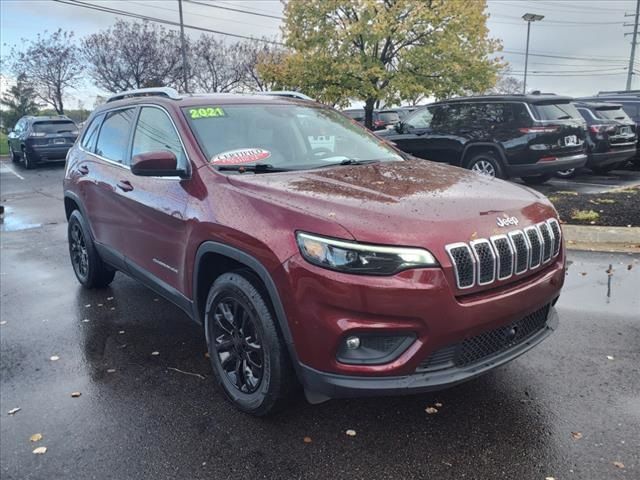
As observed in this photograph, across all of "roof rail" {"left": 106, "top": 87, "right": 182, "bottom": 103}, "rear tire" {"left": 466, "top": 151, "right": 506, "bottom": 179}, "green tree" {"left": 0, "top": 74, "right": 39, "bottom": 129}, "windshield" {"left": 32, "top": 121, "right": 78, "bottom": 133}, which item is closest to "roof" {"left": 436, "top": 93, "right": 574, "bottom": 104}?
"rear tire" {"left": 466, "top": 151, "right": 506, "bottom": 179}

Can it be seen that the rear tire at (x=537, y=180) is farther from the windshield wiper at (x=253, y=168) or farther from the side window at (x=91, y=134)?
the windshield wiper at (x=253, y=168)

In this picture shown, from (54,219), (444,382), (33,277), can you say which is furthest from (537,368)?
(54,219)

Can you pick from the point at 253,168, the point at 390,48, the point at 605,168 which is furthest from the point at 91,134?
the point at 390,48

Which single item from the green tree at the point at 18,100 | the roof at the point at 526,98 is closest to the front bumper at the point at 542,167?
the roof at the point at 526,98

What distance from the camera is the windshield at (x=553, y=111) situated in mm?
9766

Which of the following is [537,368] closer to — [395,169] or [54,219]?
[395,169]

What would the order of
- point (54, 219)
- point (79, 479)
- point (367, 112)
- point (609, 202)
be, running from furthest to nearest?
point (367, 112) → point (54, 219) → point (609, 202) → point (79, 479)

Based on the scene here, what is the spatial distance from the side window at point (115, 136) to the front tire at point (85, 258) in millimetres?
804

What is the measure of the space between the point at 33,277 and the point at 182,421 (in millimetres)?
3905

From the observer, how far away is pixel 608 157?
11766mm

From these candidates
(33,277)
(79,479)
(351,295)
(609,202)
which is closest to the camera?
(351,295)

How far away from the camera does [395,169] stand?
371cm

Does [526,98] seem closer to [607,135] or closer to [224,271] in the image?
[607,135]

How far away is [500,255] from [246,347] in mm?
1471
